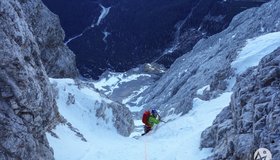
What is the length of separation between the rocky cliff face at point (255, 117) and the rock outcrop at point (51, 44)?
3805 cm

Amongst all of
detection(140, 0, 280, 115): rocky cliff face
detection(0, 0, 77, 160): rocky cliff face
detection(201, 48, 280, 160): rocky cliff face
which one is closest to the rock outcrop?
detection(140, 0, 280, 115): rocky cliff face

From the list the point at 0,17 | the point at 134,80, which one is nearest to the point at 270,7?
the point at 134,80

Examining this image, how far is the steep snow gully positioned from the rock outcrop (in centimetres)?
1398

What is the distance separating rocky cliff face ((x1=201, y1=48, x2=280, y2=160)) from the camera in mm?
17333

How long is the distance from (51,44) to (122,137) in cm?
2455

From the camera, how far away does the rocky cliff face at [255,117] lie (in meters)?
17.3

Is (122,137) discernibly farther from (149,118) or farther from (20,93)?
(20,93)

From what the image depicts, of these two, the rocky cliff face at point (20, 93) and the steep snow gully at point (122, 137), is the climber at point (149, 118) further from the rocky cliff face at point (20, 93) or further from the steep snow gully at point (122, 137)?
the rocky cliff face at point (20, 93)

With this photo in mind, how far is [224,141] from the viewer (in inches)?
924

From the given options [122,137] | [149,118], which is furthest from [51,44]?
[149,118]

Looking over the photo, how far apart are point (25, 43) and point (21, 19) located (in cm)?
120

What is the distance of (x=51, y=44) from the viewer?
65.6 metres

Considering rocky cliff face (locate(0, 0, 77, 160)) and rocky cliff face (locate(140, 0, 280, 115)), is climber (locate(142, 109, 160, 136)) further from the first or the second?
rocky cliff face (locate(140, 0, 280, 115))

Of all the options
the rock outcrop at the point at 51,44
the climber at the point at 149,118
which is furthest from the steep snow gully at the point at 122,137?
the rock outcrop at the point at 51,44
